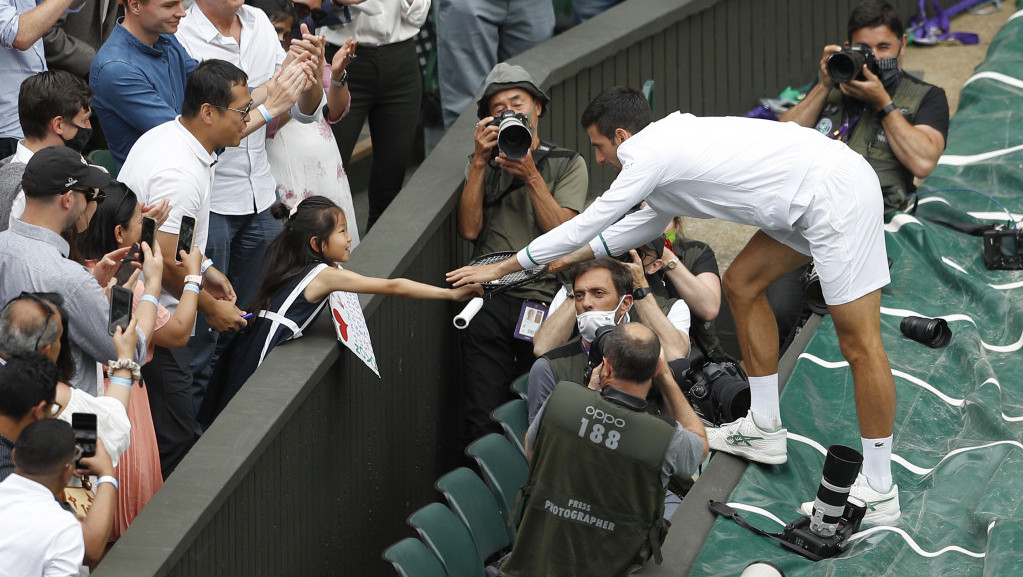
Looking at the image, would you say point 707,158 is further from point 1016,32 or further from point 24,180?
point 1016,32

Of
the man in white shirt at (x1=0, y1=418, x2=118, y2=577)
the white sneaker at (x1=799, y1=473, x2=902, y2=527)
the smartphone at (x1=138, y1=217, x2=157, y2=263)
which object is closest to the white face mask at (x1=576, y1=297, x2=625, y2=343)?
the white sneaker at (x1=799, y1=473, x2=902, y2=527)

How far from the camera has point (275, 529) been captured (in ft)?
13.4

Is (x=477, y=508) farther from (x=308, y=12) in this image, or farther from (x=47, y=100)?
(x=308, y=12)

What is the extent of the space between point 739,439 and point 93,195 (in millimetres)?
2497

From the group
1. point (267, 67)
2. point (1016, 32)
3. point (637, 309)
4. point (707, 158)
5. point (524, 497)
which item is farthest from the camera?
point (1016, 32)

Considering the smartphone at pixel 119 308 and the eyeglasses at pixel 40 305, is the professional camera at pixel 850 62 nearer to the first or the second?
the smartphone at pixel 119 308

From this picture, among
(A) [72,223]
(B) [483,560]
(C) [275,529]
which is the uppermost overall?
(A) [72,223]

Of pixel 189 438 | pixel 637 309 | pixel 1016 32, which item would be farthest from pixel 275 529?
pixel 1016 32

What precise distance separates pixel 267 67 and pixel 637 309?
1.86 meters

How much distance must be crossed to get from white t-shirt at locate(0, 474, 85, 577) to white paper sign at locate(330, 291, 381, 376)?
1413 mm

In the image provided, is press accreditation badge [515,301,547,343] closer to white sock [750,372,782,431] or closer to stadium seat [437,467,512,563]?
stadium seat [437,467,512,563]

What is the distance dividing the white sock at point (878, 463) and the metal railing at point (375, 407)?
1258 mm

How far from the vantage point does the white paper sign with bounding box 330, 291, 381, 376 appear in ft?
13.8

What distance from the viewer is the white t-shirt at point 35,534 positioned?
2.82 metres
